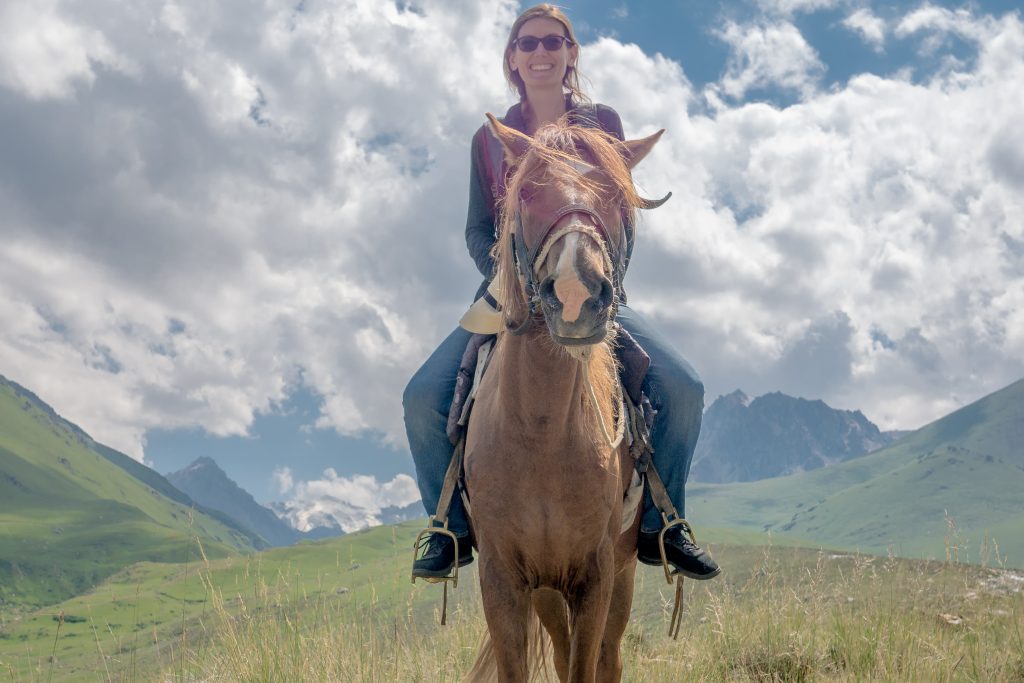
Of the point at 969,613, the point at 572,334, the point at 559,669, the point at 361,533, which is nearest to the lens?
the point at 572,334

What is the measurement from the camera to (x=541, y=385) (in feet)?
13.0

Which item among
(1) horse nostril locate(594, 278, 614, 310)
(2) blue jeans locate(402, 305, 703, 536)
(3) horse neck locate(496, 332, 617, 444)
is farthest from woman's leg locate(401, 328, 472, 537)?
(1) horse nostril locate(594, 278, 614, 310)

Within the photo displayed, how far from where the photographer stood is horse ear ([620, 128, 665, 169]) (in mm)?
4160

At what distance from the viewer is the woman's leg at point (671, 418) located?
17.8 ft

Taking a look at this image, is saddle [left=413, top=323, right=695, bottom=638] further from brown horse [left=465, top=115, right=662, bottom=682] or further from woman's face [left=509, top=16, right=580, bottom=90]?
A: woman's face [left=509, top=16, right=580, bottom=90]

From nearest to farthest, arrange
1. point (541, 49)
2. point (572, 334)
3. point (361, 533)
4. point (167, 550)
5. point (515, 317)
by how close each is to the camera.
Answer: point (572, 334) → point (515, 317) → point (541, 49) → point (361, 533) → point (167, 550)

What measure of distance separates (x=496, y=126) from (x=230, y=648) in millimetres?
5878

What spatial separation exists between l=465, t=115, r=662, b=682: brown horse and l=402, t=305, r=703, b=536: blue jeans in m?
0.75

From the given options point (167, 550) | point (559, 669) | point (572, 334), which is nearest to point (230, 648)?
point (559, 669)

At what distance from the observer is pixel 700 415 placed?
5.76 m

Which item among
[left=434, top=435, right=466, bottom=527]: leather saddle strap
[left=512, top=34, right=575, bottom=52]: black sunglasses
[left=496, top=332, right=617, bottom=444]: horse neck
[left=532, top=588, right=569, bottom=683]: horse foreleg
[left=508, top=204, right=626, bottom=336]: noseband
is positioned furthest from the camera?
[left=512, top=34, right=575, bottom=52]: black sunglasses

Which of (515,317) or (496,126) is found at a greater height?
(496,126)

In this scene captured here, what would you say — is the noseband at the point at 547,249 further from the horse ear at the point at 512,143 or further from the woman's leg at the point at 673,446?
the woman's leg at the point at 673,446

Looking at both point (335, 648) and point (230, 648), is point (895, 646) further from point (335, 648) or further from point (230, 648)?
point (230, 648)
